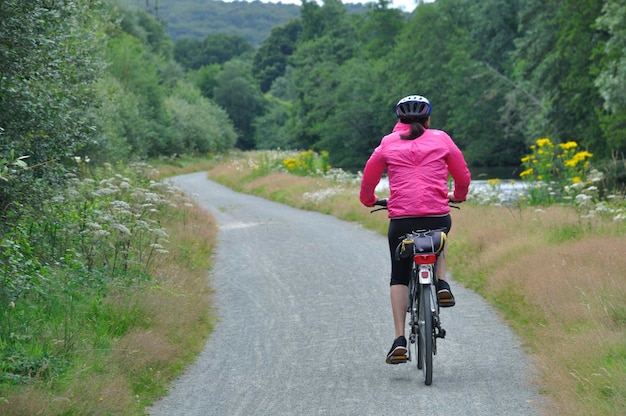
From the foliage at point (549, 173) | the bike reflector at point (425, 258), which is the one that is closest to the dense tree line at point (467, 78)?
the foliage at point (549, 173)

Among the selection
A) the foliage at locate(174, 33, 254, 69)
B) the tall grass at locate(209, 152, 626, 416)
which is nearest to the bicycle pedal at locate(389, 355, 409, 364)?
the tall grass at locate(209, 152, 626, 416)

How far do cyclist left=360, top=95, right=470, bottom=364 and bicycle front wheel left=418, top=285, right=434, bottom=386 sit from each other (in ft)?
0.75

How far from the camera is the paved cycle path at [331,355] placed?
642 centimetres

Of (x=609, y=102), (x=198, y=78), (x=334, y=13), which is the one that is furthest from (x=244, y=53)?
(x=609, y=102)

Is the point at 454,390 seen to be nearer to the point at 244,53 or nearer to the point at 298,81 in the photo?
the point at 298,81

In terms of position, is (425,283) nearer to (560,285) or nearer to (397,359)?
(397,359)

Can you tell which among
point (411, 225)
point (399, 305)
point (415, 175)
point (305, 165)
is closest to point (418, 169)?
point (415, 175)

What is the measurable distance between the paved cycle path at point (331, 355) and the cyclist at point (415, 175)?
0.59m

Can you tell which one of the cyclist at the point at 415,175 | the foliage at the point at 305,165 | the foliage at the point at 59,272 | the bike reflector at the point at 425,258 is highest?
the cyclist at the point at 415,175

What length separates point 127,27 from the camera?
233ft

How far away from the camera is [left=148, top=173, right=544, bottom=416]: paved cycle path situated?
6.42m

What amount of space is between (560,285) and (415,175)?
2.99m

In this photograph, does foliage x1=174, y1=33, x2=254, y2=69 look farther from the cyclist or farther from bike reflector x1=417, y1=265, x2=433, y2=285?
bike reflector x1=417, y1=265, x2=433, y2=285

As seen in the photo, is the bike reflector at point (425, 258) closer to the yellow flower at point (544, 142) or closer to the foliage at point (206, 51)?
the yellow flower at point (544, 142)
